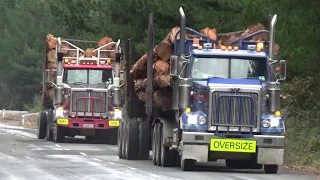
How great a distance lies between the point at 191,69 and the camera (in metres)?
22.2

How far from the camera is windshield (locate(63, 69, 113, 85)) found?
35375 mm

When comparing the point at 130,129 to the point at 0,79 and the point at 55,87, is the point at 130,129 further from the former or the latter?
the point at 0,79

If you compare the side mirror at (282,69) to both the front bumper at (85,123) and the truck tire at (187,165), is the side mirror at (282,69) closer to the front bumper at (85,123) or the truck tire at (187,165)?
the truck tire at (187,165)

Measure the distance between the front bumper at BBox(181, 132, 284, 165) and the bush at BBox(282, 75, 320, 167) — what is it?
3072 millimetres

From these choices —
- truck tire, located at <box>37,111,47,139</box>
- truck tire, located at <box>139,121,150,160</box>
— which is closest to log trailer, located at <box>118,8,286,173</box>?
truck tire, located at <box>139,121,150,160</box>

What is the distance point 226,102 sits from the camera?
2152 cm

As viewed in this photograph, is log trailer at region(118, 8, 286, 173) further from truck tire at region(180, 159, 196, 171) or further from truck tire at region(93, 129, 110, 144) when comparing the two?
truck tire at region(93, 129, 110, 144)

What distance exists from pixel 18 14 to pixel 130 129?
2416 inches

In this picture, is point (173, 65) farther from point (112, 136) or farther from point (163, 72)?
point (112, 136)

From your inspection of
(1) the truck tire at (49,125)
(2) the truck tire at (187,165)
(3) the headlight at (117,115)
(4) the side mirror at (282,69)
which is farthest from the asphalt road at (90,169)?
(1) the truck tire at (49,125)

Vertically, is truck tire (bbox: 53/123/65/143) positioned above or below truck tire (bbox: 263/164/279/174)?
above

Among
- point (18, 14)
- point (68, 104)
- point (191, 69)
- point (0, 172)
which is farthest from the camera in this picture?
point (18, 14)

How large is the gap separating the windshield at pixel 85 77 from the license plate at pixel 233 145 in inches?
566

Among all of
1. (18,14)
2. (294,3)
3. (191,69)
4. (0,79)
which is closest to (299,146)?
(294,3)
